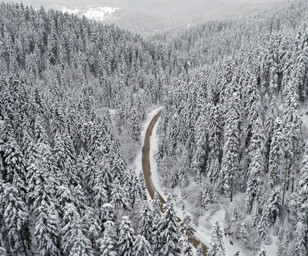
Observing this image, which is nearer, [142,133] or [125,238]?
[125,238]

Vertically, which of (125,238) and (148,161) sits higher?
(125,238)

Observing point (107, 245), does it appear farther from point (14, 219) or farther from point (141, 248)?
point (14, 219)

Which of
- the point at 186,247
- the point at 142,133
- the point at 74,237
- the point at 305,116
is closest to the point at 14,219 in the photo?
the point at 74,237

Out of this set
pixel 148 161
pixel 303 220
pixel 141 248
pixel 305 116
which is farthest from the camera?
pixel 148 161

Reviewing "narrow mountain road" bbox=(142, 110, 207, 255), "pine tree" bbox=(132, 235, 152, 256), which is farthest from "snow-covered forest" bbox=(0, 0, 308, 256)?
"narrow mountain road" bbox=(142, 110, 207, 255)

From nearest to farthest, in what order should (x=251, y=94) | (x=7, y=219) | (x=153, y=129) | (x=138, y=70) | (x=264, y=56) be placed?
(x=7, y=219)
(x=251, y=94)
(x=264, y=56)
(x=153, y=129)
(x=138, y=70)

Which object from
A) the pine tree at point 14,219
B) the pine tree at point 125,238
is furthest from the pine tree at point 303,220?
the pine tree at point 14,219

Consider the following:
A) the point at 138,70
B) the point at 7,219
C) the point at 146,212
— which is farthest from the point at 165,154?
the point at 138,70

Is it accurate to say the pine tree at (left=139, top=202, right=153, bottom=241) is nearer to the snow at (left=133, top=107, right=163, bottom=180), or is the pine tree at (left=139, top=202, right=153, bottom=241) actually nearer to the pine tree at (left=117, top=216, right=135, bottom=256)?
the pine tree at (left=117, top=216, right=135, bottom=256)

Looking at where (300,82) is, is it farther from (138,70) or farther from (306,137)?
(138,70)

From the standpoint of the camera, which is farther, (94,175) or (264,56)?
(264,56)

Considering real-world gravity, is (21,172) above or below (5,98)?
below
